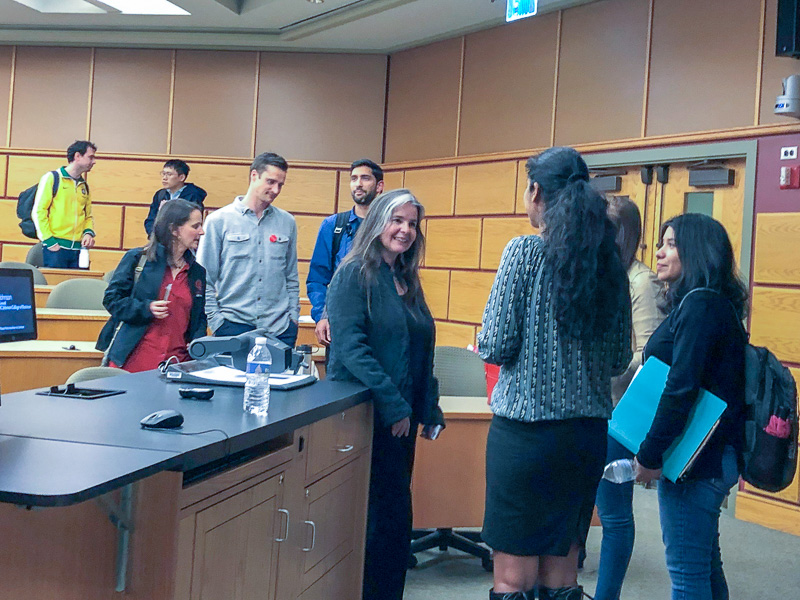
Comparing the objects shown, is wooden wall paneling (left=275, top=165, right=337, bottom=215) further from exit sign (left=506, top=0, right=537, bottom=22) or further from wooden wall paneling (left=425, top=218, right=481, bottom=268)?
exit sign (left=506, top=0, right=537, bottom=22)

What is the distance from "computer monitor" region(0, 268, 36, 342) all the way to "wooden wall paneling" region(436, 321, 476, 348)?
5.12 metres

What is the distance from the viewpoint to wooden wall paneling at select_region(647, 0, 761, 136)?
496cm

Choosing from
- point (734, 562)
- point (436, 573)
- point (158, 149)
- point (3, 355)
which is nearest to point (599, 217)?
point (436, 573)

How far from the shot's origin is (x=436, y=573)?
3375mm

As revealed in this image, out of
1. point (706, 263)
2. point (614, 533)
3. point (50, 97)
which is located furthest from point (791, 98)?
point (50, 97)

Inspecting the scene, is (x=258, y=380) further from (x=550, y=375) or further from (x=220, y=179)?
(x=220, y=179)

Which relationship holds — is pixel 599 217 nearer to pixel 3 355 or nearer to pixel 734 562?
pixel 734 562

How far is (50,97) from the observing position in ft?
27.5

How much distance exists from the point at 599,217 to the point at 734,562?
244 centimetres

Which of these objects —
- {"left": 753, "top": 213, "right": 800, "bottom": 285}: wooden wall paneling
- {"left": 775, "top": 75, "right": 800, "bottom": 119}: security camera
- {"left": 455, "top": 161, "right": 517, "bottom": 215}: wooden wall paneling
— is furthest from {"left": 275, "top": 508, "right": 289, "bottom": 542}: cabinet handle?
{"left": 455, "top": 161, "right": 517, "bottom": 215}: wooden wall paneling

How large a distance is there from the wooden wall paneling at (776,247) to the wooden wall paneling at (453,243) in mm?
2585

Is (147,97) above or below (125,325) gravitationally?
above

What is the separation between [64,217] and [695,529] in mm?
5910

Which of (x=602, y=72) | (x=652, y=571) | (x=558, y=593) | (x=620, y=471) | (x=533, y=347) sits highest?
(x=602, y=72)
